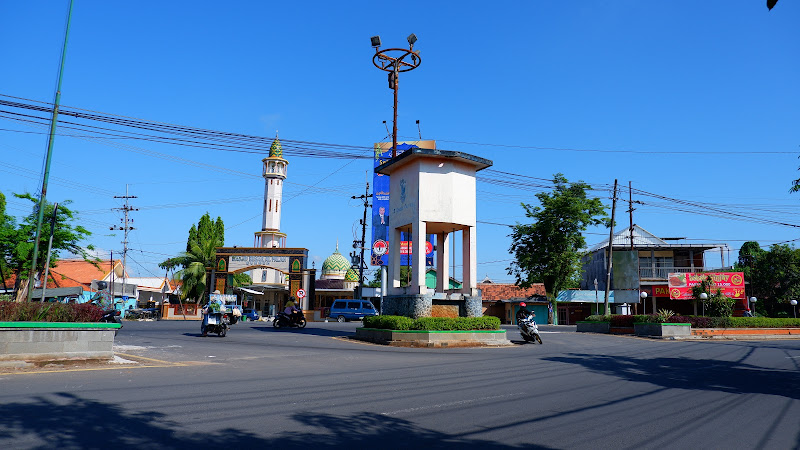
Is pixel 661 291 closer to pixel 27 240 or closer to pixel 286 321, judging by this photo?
pixel 286 321

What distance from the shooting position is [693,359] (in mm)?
15617

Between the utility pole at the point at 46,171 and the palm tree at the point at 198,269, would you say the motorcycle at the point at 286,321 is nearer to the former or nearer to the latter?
the utility pole at the point at 46,171

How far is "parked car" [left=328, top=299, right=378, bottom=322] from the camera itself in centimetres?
4256

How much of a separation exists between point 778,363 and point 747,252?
60.4 m

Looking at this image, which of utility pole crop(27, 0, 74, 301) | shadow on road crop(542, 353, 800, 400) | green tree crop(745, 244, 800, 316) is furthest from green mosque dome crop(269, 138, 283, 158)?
green tree crop(745, 244, 800, 316)

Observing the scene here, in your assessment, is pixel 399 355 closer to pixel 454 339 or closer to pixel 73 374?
pixel 454 339

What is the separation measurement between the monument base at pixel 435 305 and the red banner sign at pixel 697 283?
32556 millimetres

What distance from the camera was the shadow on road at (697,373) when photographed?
10.0 m

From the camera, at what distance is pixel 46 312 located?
1109cm

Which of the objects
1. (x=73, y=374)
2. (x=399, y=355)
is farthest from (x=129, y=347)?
(x=399, y=355)

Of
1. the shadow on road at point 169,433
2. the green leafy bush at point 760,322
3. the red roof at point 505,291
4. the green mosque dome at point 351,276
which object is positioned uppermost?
the green mosque dome at point 351,276

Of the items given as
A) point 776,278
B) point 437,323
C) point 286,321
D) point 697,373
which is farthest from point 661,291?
point 697,373

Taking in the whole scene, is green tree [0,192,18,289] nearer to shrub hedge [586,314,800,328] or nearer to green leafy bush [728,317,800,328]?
shrub hedge [586,314,800,328]

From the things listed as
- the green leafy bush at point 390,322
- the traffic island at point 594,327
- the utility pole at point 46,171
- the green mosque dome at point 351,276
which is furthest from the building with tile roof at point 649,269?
the utility pole at point 46,171
